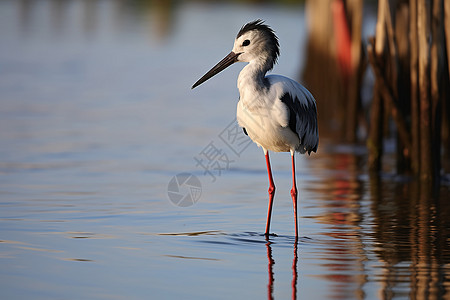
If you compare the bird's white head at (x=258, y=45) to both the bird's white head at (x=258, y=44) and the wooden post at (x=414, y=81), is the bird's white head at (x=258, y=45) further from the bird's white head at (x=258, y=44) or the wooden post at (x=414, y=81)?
the wooden post at (x=414, y=81)

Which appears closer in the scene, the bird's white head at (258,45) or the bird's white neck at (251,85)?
the bird's white neck at (251,85)

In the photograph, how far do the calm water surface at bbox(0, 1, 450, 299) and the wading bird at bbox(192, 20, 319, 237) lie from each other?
3.18 feet

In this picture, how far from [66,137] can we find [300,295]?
9998mm

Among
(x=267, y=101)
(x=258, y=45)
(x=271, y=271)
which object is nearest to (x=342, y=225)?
(x=267, y=101)

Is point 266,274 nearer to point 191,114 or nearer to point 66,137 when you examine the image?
point 66,137

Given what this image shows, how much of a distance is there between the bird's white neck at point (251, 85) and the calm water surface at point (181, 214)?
1.35m

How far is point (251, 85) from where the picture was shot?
9039 millimetres

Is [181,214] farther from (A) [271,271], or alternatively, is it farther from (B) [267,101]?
(A) [271,271]

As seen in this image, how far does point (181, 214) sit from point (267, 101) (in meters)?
1.96

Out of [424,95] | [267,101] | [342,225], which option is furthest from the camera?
[424,95]
